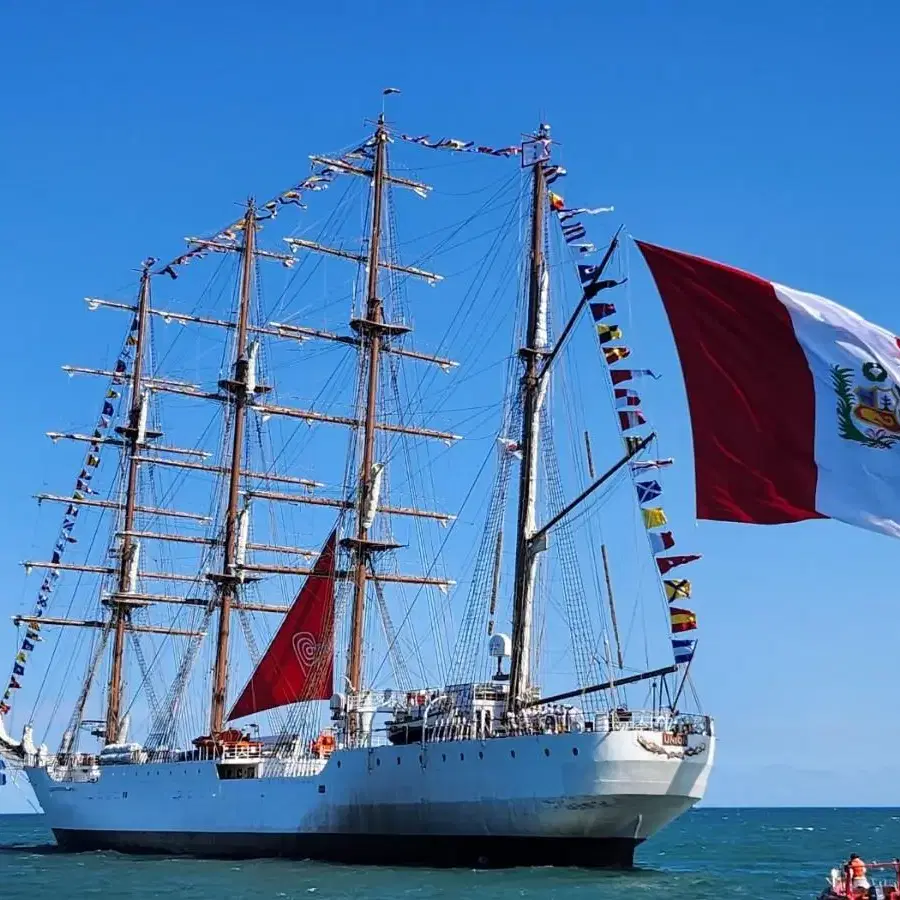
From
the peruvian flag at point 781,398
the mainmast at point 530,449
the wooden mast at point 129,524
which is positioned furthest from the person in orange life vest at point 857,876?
the wooden mast at point 129,524

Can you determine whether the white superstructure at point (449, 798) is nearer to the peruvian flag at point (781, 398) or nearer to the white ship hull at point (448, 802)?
the white ship hull at point (448, 802)

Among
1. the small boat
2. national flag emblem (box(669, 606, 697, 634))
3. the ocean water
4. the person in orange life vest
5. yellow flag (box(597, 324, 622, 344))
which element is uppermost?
yellow flag (box(597, 324, 622, 344))

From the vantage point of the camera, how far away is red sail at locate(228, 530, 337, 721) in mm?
54438

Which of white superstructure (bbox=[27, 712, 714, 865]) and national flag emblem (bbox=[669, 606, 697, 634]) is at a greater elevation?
national flag emblem (bbox=[669, 606, 697, 634])

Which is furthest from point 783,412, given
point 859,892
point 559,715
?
point 559,715

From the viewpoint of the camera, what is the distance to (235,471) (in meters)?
60.9

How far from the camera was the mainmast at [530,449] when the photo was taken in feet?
142

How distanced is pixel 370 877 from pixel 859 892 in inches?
780

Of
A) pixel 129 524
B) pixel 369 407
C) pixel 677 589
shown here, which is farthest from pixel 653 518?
pixel 129 524

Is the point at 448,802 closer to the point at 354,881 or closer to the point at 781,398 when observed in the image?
the point at 354,881

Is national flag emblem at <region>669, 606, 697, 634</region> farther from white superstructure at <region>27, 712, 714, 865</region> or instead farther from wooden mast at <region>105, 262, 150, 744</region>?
wooden mast at <region>105, 262, 150, 744</region>

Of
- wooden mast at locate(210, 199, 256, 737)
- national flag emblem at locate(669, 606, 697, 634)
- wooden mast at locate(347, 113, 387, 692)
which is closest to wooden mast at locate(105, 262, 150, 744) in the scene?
wooden mast at locate(210, 199, 256, 737)

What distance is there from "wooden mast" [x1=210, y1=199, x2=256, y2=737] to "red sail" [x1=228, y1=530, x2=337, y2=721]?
2.55 meters

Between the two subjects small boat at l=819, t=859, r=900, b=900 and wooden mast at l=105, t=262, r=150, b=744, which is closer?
small boat at l=819, t=859, r=900, b=900
